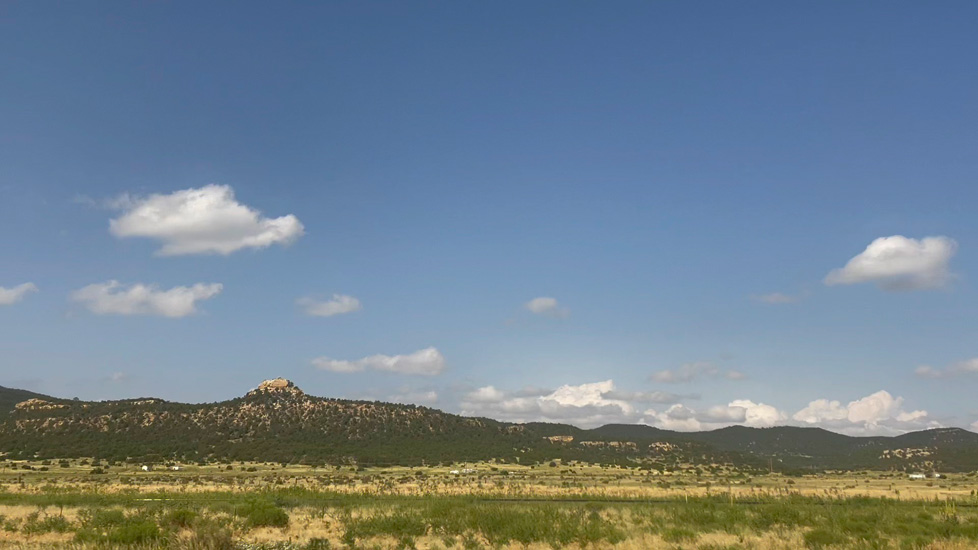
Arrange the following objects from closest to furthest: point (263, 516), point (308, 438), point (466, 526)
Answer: point (466, 526) < point (263, 516) < point (308, 438)

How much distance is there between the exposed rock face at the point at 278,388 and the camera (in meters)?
156

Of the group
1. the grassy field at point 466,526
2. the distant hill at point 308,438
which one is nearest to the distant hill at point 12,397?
the distant hill at point 308,438

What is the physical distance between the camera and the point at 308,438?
118 m

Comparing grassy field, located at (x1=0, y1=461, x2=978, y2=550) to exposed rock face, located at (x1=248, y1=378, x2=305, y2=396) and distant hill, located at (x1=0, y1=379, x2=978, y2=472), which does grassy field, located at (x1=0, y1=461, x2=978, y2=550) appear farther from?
exposed rock face, located at (x1=248, y1=378, x2=305, y2=396)

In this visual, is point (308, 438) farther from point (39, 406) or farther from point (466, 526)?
point (466, 526)

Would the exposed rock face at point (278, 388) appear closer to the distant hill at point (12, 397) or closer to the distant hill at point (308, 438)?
the distant hill at point (308, 438)

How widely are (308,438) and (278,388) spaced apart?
46.1 meters

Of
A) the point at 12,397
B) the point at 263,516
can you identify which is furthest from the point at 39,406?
the point at 263,516

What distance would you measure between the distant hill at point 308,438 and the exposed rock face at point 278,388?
0.79ft

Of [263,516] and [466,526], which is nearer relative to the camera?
[466,526]

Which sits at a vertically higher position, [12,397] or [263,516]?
[12,397]

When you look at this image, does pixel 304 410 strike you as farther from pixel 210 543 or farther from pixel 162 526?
pixel 210 543

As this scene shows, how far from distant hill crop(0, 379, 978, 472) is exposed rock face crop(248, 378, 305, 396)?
24cm

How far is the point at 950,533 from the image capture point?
26328 millimetres
